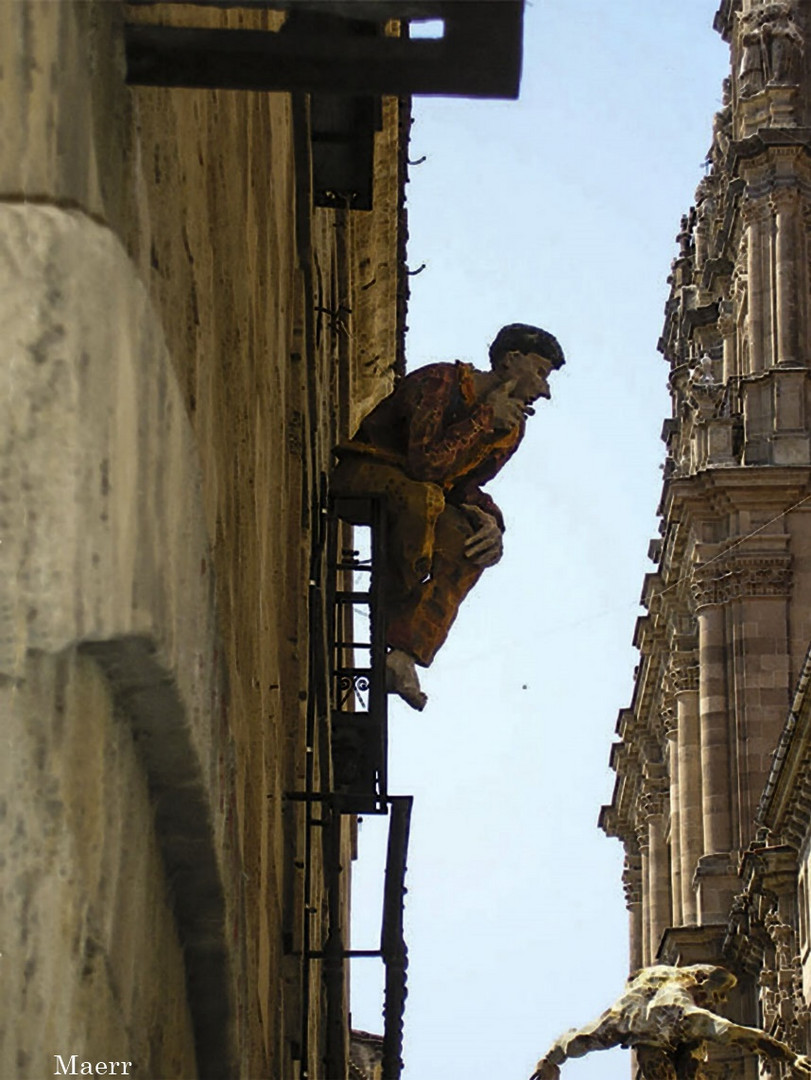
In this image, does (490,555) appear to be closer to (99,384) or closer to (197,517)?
(197,517)

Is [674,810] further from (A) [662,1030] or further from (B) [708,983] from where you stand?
(A) [662,1030]

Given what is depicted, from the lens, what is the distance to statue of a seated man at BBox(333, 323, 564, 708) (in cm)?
1017

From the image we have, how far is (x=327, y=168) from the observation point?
11.2 m

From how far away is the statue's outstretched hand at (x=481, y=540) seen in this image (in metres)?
10.4

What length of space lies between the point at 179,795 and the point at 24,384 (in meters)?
1.24

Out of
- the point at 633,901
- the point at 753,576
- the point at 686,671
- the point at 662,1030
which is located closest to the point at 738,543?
the point at 753,576

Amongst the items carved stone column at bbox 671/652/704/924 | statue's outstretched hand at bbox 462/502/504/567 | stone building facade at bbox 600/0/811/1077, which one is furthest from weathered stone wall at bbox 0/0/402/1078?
carved stone column at bbox 671/652/704/924

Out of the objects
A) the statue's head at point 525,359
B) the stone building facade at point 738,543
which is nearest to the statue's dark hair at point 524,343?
the statue's head at point 525,359

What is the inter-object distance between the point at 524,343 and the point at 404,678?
1.24 meters

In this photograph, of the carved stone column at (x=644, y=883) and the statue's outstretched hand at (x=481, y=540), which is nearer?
the statue's outstretched hand at (x=481, y=540)

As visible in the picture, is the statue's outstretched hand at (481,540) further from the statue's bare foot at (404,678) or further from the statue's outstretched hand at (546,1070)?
the statue's outstretched hand at (546,1070)

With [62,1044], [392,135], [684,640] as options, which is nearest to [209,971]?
[62,1044]

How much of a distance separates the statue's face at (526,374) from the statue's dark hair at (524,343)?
0.04 m

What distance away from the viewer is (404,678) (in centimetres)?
1035
